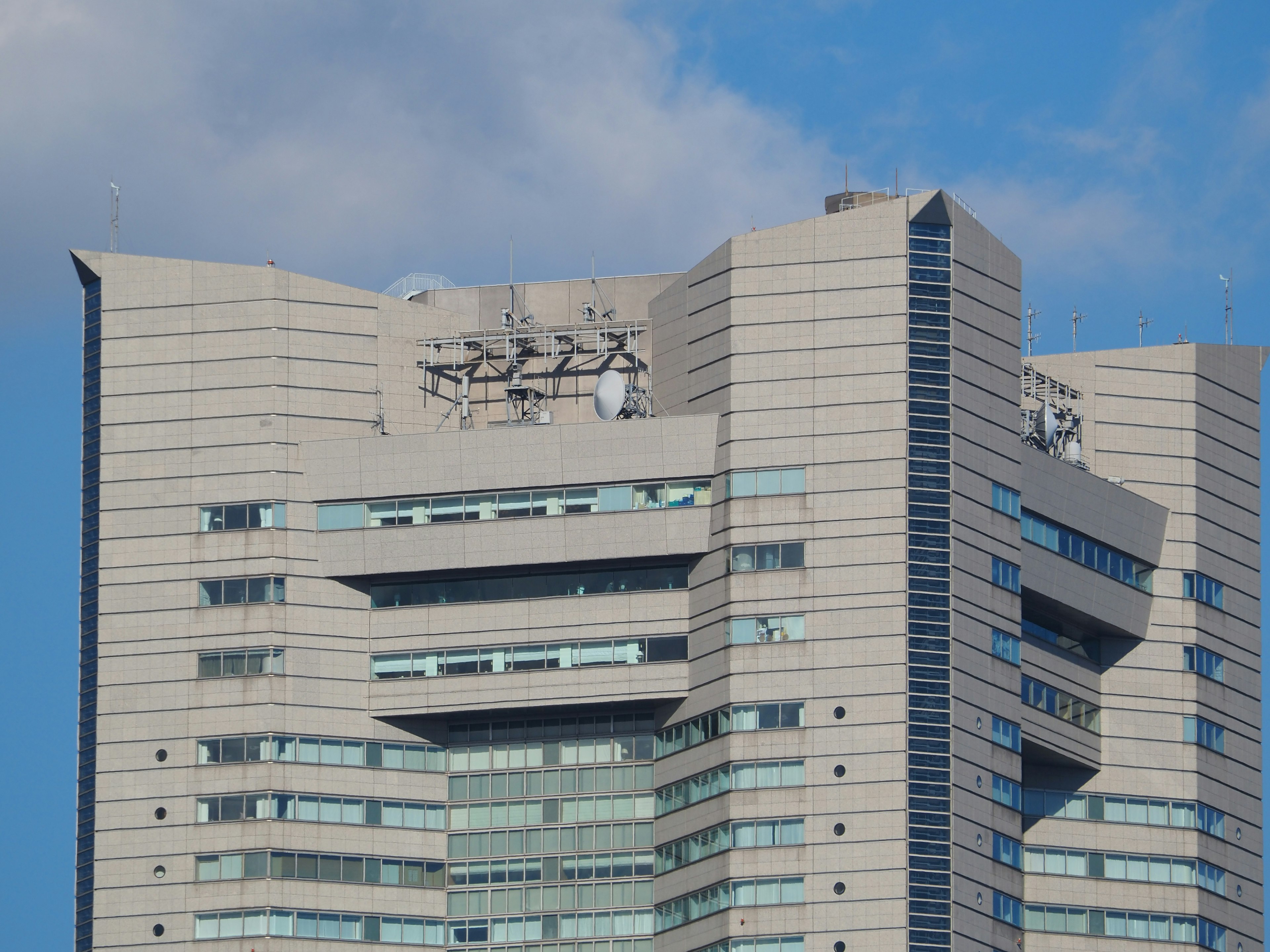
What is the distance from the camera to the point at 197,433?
611 feet

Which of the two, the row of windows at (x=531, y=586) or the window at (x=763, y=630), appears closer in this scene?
the window at (x=763, y=630)

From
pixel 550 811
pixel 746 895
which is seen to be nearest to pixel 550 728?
pixel 550 811

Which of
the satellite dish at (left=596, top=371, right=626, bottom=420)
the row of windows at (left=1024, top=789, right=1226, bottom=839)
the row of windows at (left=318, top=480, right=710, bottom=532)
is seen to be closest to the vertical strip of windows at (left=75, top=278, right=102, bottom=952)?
the row of windows at (left=318, top=480, right=710, bottom=532)

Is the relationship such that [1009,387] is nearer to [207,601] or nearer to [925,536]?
[925,536]

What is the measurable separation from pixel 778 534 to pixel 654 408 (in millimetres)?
13941

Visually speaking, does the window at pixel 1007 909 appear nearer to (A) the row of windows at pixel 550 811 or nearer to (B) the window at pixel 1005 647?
(B) the window at pixel 1005 647

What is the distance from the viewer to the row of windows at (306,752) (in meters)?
183

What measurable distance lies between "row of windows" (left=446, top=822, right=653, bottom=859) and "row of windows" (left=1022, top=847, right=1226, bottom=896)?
25.3m

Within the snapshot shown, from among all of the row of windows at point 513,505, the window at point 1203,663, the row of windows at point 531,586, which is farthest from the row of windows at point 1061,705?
the row of windows at point 513,505

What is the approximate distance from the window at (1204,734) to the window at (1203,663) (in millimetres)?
3135

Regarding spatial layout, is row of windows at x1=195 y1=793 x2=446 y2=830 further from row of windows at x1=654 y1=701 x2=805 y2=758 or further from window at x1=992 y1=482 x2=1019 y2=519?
window at x1=992 y1=482 x2=1019 y2=519

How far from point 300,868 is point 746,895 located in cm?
2764

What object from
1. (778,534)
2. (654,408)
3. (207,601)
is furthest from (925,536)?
(207,601)

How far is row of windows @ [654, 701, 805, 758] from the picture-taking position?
6973 inches
